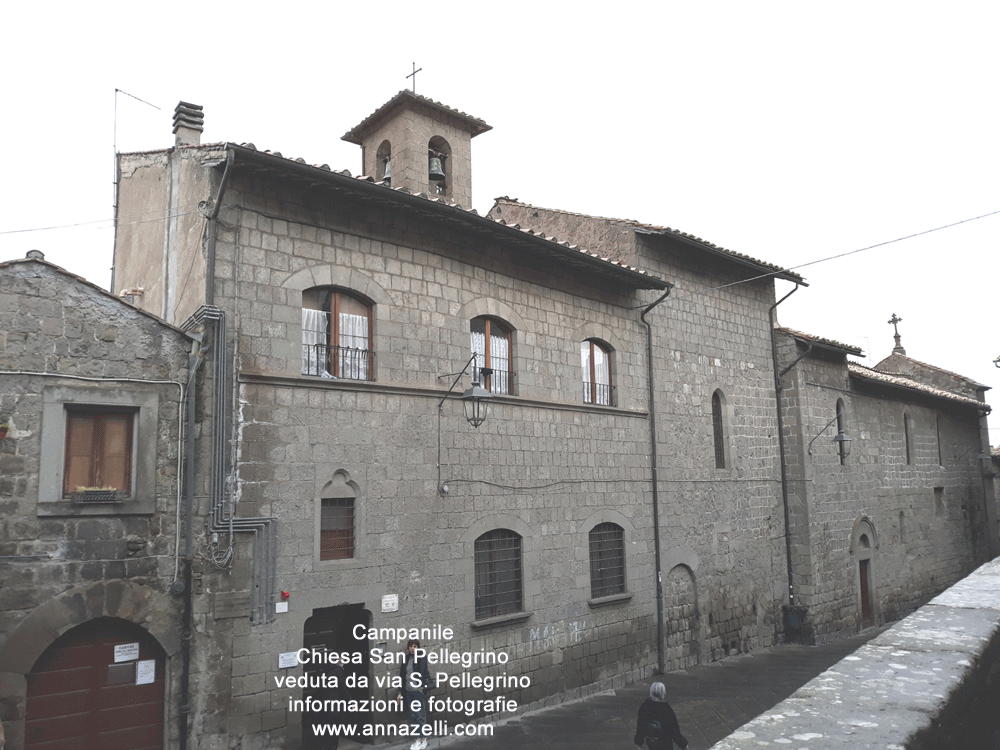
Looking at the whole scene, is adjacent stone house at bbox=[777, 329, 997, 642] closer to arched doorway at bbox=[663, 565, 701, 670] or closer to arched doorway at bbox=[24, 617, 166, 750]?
arched doorway at bbox=[663, 565, 701, 670]

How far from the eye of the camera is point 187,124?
10.1 metres

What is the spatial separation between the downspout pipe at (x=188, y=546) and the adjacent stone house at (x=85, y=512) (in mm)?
85

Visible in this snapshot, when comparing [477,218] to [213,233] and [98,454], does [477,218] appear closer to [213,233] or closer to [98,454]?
[213,233]

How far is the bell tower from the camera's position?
14.3 m

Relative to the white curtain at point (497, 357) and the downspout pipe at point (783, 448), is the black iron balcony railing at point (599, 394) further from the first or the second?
the downspout pipe at point (783, 448)

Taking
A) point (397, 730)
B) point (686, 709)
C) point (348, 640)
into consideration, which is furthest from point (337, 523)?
point (686, 709)

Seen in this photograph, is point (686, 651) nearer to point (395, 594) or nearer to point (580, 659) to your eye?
point (580, 659)

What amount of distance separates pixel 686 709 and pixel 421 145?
11.2 meters

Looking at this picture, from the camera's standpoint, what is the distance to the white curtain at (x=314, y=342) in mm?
9414

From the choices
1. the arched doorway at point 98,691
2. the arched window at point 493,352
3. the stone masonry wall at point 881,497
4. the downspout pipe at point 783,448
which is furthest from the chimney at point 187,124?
the stone masonry wall at point 881,497

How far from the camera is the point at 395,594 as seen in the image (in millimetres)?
9750

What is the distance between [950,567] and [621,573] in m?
16.5

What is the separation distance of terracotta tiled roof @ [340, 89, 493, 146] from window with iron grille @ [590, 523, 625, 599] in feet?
27.9

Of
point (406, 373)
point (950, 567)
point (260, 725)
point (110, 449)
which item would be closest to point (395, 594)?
point (260, 725)
